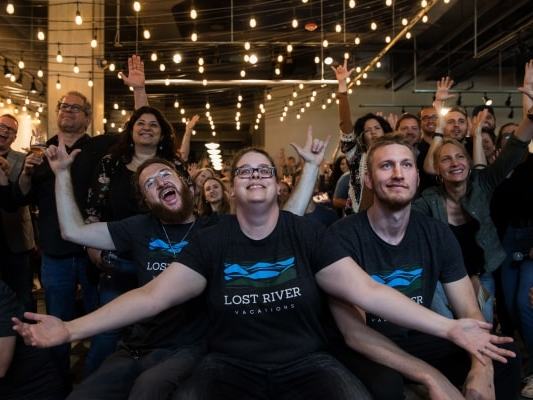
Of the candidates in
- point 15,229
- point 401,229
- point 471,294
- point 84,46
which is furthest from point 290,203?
point 84,46

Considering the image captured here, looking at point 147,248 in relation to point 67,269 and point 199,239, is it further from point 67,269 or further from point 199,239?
point 67,269

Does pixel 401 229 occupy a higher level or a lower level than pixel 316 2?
lower

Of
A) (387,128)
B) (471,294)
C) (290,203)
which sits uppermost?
(387,128)

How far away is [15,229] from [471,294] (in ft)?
9.45

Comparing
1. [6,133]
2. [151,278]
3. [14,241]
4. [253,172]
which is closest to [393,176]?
[253,172]

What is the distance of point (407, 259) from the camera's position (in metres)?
2.34

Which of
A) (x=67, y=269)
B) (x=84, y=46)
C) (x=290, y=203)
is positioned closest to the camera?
(x=290, y=203)

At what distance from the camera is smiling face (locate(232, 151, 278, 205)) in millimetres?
2184

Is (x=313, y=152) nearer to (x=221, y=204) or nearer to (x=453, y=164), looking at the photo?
(x=453, y=164)

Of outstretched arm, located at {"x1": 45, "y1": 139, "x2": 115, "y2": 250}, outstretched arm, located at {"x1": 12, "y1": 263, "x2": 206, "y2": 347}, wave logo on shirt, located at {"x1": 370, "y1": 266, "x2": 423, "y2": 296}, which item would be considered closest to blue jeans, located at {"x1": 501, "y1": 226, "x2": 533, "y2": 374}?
wave logo on shirt, located at {"x1": 370, "y1": 266, "x2": 423, "y2": 296}

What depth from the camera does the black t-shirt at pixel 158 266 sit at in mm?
2445

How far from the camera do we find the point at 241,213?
223 cm

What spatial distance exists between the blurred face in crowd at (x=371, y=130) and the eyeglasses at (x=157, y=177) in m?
1.56

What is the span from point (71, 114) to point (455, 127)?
8.04 ft
